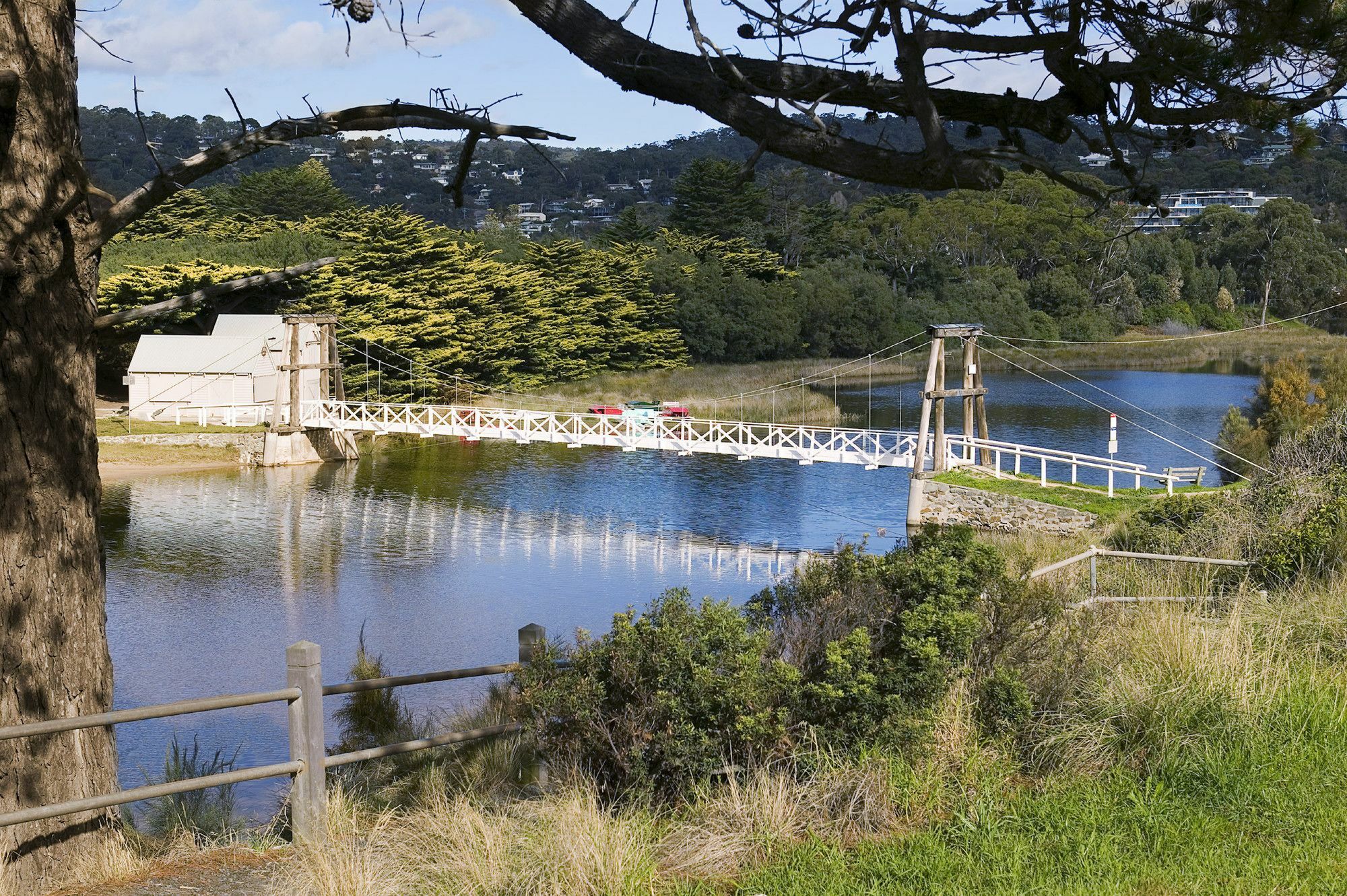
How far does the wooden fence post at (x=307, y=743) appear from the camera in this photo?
3.57 m

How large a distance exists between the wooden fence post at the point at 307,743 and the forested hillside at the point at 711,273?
2188 centimetres

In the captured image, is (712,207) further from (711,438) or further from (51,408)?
(51,408)

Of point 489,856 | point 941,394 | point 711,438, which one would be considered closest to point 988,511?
point 941,394

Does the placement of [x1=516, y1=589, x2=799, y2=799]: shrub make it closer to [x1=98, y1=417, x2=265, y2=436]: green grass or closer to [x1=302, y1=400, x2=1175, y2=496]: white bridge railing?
[x1=302, y1=400, x2=1175, y2=496]: white bridge railing

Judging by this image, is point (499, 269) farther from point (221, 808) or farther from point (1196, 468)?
point (221, 808)

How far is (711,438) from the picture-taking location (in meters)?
23.5

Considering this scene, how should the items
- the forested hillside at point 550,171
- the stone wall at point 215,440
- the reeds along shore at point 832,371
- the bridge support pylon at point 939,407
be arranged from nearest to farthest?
1. the bridge support pylon at point 939,407
2. the stone wall at point 215,440
3. the reeds along shore at point 832,371
4. the forested hillside at point 550,171

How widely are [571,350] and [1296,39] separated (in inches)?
1234

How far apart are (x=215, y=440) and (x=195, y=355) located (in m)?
2.91

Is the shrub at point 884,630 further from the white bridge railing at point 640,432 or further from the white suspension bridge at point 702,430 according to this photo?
the white bridge railing at point 640,432

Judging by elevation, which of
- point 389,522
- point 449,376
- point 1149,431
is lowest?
point 389,522

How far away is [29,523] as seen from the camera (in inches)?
135

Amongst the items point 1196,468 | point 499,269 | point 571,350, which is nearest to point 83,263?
point 1196,468

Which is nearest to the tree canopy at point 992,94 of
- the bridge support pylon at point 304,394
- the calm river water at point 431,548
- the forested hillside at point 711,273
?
the calm river water at point 431,548
